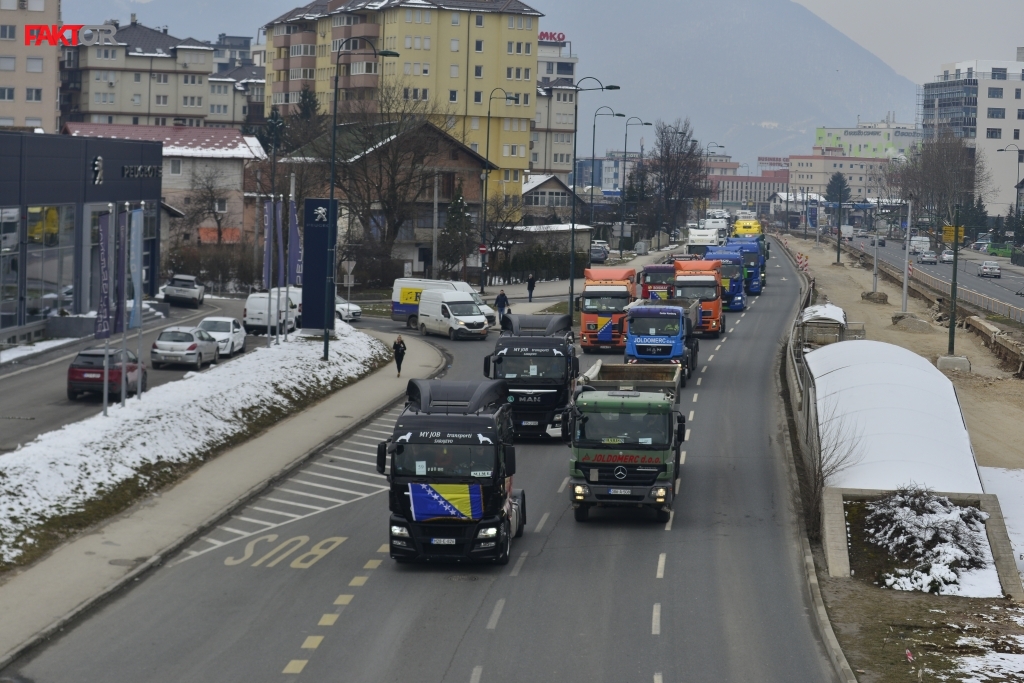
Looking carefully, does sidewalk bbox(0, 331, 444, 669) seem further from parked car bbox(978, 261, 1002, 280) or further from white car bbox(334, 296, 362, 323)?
parked car bbox(978, 261, 1002, 280)

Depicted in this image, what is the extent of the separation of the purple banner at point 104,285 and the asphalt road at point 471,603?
250 inches

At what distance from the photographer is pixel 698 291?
186 ft

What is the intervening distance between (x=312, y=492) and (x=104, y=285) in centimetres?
785

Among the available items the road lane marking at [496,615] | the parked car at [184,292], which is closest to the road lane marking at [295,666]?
the road lane marking at [496,615]

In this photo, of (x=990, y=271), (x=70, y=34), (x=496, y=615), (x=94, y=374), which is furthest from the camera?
(x=70, y=34)

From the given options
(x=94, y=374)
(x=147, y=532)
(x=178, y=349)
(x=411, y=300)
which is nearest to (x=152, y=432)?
(x=94, y=374)

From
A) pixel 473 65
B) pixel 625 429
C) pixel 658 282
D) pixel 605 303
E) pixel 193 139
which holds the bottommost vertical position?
pixel 625 429

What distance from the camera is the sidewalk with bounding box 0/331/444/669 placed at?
61.9 ft

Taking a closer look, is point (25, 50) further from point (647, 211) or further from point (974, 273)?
point (974, 273)

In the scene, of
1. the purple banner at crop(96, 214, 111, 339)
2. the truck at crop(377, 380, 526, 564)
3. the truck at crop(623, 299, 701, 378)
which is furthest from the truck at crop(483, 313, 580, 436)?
the truck at crop(377, 380, 526, 564)

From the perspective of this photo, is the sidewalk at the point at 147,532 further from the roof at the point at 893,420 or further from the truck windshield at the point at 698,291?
the truck windshield at the point at 698,291

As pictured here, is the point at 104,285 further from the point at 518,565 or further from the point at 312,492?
the point at 518,565

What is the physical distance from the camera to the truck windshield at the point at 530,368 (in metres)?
33.8

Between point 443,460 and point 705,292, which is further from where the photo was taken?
point 705,292
